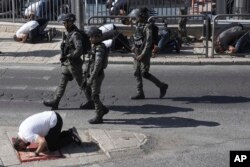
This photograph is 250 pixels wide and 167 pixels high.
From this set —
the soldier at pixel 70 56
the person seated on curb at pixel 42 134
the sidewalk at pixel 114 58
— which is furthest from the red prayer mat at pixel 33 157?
the sidewalk at pixel 114 58

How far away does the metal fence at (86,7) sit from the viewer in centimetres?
1786

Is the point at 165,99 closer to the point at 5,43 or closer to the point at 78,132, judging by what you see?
the point at 78,132

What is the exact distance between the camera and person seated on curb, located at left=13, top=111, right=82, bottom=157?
836 cm

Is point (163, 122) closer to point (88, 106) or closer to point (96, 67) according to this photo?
point (96, 67)

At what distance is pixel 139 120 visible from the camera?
10.2 meters

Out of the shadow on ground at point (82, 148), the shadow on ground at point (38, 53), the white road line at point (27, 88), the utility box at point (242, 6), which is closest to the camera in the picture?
the shadow on ground at point (82, 148)

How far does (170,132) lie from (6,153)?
256cm

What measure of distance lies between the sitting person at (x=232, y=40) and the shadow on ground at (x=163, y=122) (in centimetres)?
594

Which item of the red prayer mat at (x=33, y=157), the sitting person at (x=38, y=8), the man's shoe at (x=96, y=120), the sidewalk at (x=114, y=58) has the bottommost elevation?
the red prayer mat at (x=33, y=157)

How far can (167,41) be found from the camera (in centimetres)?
1591

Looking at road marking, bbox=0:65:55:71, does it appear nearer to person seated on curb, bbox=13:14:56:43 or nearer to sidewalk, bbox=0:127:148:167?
person seated on curb, bbox=13:14:56:43

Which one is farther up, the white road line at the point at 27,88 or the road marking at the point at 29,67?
the road marking at the point at 29,67

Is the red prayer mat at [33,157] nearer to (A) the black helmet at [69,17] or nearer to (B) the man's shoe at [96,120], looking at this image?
(B) the man's shoe at [96,120]

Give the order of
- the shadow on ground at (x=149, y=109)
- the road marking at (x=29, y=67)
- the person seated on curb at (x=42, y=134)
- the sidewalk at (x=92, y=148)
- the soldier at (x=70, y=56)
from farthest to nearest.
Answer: the road marking at (x=29, y=67) → the shadow on ground at (x=149, y=109) → the soldier at (x=70, y=56) → the person seated on curb at (x=42, y=134) → the sidewalk at (x=92, y=148)
